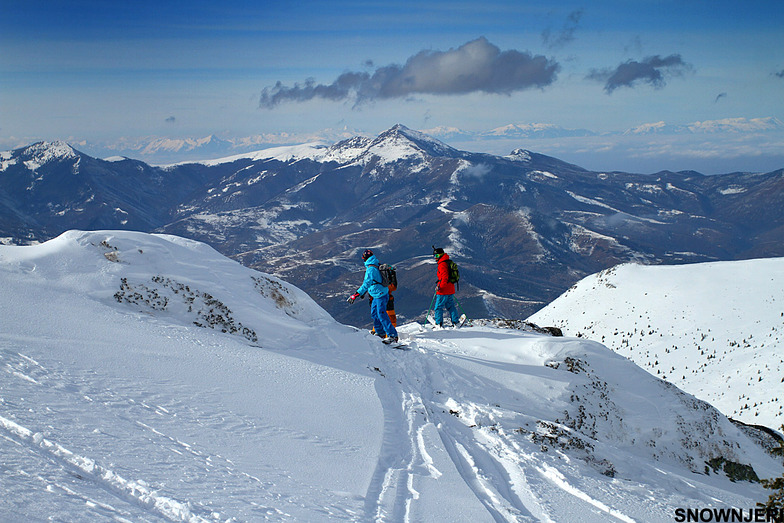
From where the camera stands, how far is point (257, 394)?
409 inches

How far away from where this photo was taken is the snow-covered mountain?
20.9 ft

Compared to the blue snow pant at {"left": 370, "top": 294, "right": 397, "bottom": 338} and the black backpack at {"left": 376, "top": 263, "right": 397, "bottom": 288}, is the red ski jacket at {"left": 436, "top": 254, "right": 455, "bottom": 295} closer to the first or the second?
the black backpack at {"left": 376, "top": 263, "right": 397, "bottom": 288}

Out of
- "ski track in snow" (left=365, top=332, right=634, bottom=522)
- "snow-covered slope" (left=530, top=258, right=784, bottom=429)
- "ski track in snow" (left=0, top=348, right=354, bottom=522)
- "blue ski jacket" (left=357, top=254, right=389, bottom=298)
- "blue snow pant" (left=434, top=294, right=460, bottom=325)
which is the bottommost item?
"snow-covered slope" (left=530, top=258, right=784, bottom=429)

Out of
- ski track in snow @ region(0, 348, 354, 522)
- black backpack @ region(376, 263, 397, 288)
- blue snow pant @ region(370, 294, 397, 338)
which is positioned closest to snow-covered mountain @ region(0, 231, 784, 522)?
ski track in snow @ region(0, 348, 354, 522)

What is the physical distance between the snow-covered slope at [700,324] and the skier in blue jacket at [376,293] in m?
23.3

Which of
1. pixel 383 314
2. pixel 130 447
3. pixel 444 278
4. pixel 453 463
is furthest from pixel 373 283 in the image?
pixel 130 447

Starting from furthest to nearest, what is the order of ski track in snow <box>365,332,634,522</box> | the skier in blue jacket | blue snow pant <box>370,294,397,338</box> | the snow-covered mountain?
blue snow pant <box>370,294,397,338</box> < the skier in blue jacket < ski track in snow <box>365,332,634,522</box> < the snow-covered mountain

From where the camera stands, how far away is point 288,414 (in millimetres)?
9805

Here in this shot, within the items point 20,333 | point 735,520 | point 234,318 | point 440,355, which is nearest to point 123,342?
point 20,333

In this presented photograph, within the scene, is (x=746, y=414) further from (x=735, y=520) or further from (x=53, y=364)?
(x=53, y=364)

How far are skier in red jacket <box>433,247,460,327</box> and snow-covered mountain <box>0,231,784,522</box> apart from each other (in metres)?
1.56

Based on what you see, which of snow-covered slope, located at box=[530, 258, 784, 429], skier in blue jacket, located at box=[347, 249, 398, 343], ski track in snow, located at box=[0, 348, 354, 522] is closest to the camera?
ski track in snow, located at box=[0, 348, 354, 522]

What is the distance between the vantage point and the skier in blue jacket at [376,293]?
18.5 metres

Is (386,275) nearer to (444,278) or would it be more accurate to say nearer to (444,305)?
(444,278)
